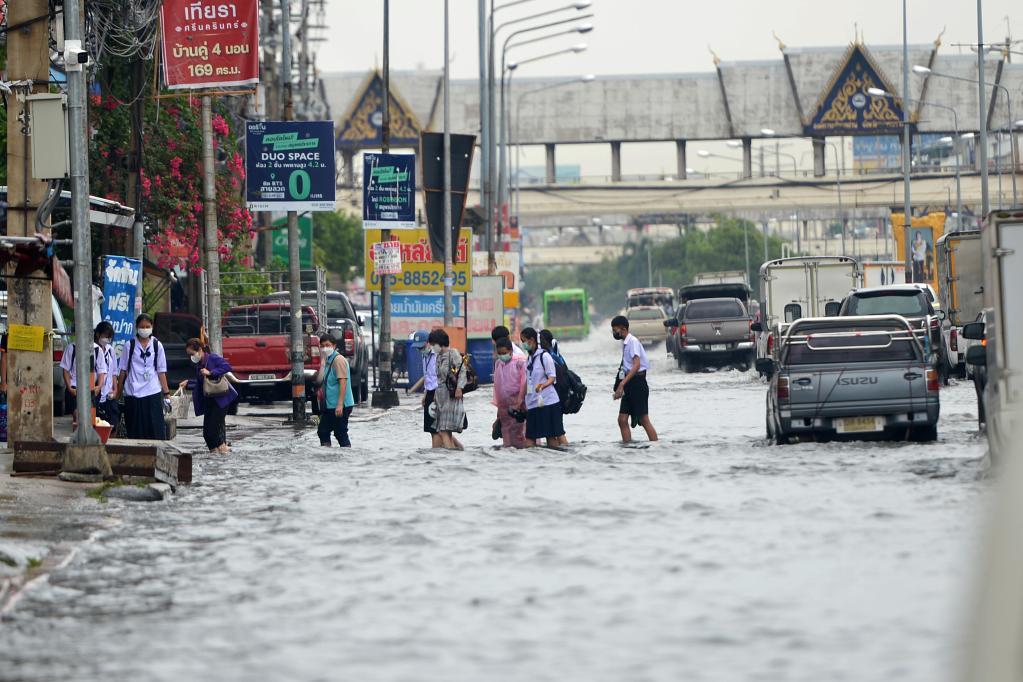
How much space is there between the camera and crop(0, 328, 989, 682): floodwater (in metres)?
8.36

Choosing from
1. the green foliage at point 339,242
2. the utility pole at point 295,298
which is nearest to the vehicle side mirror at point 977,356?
the utility pole at point 295,298

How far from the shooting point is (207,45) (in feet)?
79.9

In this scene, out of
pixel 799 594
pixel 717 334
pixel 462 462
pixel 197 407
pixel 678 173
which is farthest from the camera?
pixel 678 173

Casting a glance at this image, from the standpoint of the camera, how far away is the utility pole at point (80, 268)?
17609mm

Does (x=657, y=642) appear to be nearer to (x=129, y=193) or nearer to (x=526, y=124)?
(x=129, y=193)

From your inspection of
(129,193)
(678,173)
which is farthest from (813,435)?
(678,173)

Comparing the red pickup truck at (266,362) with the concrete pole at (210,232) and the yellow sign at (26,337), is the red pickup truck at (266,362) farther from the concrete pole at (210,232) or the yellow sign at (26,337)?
the yellow sign at (26,337)

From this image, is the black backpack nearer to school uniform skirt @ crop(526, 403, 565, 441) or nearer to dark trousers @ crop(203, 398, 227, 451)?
school uniform skirt @ crop(526, 403, 565, 441)

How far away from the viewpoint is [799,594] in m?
10.1

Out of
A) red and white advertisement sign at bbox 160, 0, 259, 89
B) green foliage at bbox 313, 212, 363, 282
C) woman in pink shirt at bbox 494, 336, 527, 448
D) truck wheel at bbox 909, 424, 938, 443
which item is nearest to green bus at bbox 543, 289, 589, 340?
green foliage at bbox 313, 212, 363, 282

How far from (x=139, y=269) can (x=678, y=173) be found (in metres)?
68.4

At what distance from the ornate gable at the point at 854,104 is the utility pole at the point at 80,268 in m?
74.0

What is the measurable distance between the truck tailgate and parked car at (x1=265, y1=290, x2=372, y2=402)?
14620 mm

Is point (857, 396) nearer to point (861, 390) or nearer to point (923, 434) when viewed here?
point (861, 390)
